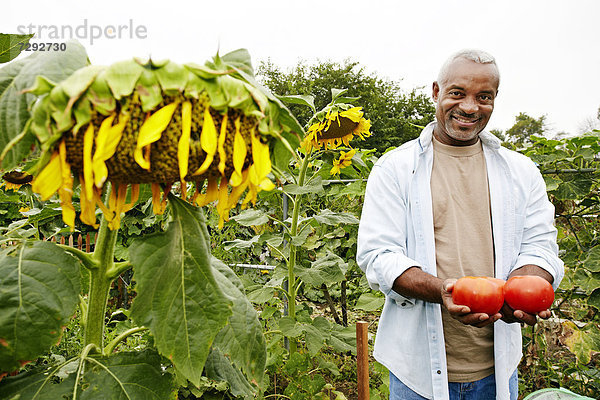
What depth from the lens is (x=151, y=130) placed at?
0.59 m

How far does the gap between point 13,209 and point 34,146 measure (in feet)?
17.8

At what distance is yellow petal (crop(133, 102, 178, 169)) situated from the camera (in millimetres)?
584

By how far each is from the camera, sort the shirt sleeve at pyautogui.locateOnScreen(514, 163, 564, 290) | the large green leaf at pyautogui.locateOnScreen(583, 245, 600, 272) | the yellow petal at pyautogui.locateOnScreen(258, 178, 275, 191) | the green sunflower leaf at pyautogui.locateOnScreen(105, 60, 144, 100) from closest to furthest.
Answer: the green sunflower leaf at pyautogui.locateOnScreen(105, 60, 144, 100)
the yellow petal at pyautogui.locateOnScreen(258, 178, 275, 191)
the shirt sleeve at pyautogui.locateOnScreen(514, 163, 564, 290)
the large green leaf at pyautogui.locateOnScreen(583, 245, 600, 272)

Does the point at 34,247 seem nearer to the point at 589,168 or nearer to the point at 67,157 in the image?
the point at 67,157

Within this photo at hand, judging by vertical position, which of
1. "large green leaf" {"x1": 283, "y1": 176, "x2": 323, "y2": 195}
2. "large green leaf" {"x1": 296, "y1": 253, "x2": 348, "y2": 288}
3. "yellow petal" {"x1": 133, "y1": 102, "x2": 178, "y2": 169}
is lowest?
"large green leaf" {"x1": 296, "y1": 253, "x2": 348, "y2": 288}

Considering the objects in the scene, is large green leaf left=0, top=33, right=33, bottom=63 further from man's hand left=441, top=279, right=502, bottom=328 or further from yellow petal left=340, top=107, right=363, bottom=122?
yellow petal left=340, top=107, right=363, bottom=122

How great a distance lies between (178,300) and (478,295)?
1062mm

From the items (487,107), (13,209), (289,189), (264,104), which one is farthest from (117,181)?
(13,209)

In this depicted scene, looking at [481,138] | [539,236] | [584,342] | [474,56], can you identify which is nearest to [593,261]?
[584,342]

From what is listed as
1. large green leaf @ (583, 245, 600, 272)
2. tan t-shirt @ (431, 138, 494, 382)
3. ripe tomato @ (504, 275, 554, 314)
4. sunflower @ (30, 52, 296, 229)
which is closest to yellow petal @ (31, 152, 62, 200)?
sunflower @ (30, 52, 296, 229)

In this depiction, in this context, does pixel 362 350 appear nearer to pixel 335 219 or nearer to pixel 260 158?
pixel 335 219

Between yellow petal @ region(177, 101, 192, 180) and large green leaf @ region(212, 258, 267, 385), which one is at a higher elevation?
yellow petal @ region(177, 101, 192, 180)

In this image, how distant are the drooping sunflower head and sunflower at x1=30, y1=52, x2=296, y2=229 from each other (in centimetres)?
181

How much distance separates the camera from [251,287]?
2.80 metres
